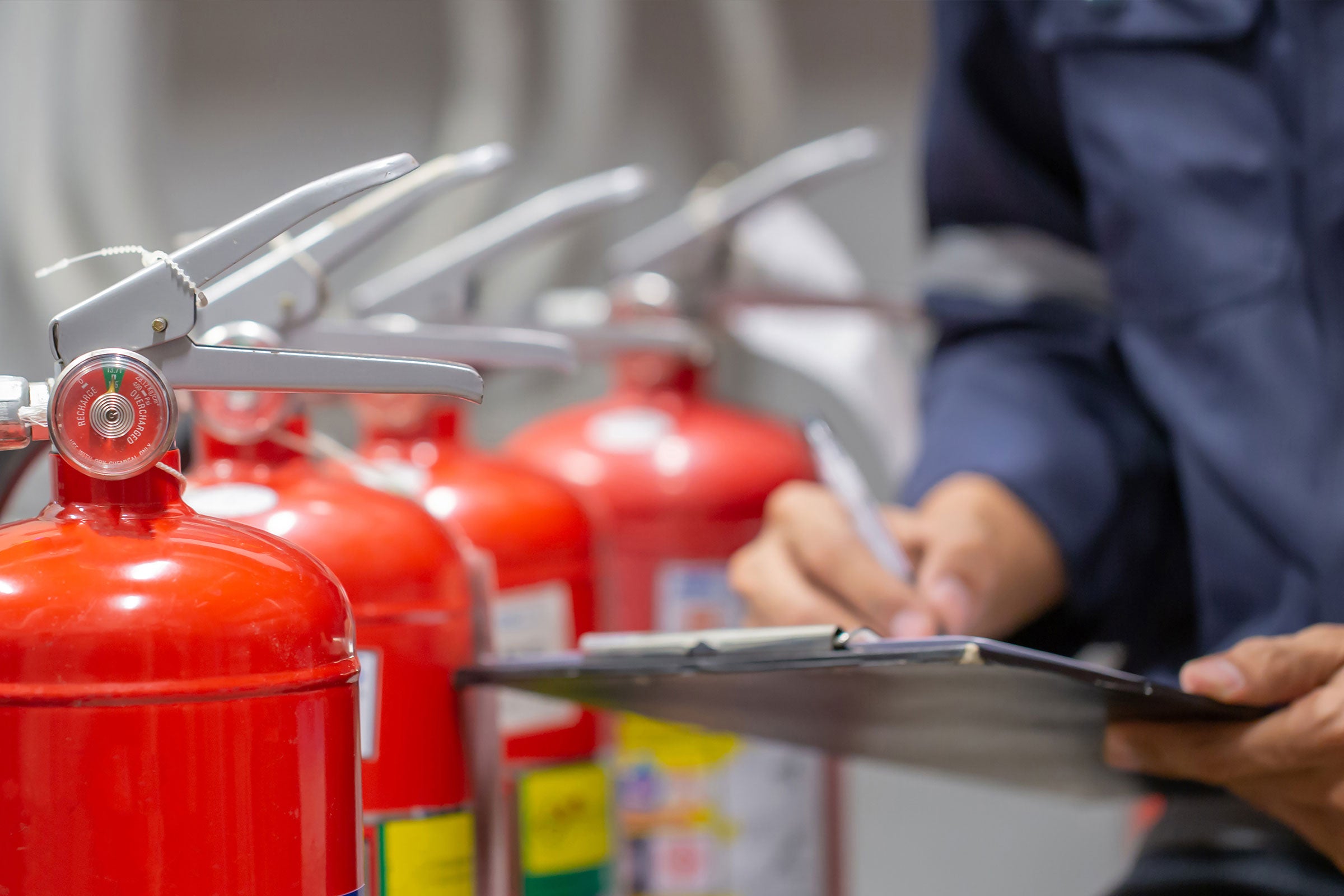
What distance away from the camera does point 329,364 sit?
11.3 inches

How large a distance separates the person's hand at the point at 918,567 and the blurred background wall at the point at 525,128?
0.17 m

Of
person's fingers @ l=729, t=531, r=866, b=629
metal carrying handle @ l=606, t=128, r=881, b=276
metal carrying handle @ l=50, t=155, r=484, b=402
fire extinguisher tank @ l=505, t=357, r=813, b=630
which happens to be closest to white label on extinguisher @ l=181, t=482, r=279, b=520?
metal carrying handle @ l=50, t=155, r=484, b=402

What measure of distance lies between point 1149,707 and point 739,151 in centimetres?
92

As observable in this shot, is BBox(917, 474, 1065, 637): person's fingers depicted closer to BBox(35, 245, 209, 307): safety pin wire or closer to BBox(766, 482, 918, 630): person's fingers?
BBox(766, 482, 918, 630): person's fingers

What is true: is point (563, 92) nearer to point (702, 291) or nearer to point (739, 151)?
point (739, 151)

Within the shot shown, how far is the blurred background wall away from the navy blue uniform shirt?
0.48ft

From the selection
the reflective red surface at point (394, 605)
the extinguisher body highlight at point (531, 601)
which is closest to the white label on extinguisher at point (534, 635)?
the extinguisher body highlight at point (531, 601)

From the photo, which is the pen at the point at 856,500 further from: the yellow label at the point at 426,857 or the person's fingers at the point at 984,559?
the yellow label at the point at 426,857

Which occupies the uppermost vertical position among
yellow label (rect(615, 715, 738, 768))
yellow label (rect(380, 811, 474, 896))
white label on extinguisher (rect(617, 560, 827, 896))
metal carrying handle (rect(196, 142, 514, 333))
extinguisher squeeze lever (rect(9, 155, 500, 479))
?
metal carrying handle (rect(196, 142, 514, 333))

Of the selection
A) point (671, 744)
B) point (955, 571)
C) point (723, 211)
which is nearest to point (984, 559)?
point (955, 571)

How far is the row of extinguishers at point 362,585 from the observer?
0.82 feet

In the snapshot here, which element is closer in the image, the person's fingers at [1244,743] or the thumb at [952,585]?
the person's fingers at [1244,743]

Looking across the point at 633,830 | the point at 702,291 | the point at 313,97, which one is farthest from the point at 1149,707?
the point at 313,97

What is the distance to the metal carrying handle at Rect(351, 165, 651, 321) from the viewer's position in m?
0.52
